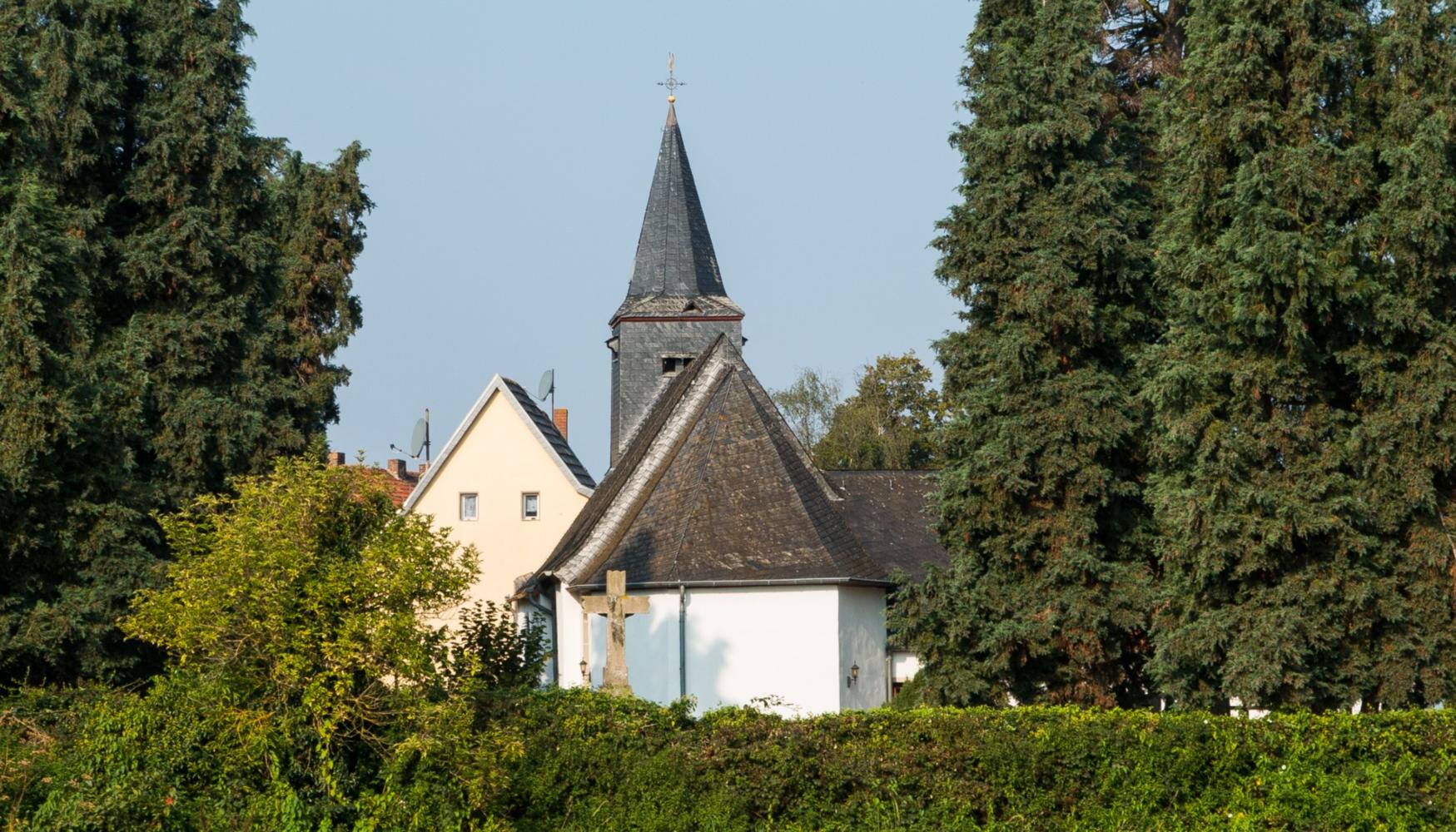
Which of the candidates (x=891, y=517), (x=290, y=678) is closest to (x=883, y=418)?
(x=891, y=517)

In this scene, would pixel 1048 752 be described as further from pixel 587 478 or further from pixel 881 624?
pixel 587 478

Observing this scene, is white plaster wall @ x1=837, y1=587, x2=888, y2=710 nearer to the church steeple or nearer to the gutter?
the gutter

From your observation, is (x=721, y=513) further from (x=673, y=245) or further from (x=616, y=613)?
(x=673, y=245)

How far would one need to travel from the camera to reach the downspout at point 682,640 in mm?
25328

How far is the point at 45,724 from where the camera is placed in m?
14.3

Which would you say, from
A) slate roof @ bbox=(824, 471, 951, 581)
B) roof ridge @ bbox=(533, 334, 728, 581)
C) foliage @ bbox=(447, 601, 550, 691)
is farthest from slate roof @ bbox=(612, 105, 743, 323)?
foliage @ bbox=(447, 601, 550, 691)

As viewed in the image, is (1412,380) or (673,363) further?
(673,363)

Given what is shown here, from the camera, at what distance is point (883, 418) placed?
211ft

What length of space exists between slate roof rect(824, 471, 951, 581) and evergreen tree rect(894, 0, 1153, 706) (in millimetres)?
6929

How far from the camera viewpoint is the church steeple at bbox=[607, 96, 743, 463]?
Answer: 38.2 m

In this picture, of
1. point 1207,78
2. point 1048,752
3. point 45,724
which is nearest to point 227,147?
point 45,724

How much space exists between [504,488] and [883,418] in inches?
964

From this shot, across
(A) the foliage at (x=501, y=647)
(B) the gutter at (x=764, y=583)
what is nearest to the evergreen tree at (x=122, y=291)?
(A) the foliage at (x=501, y=647)

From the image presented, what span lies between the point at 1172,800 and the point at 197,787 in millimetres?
8577
